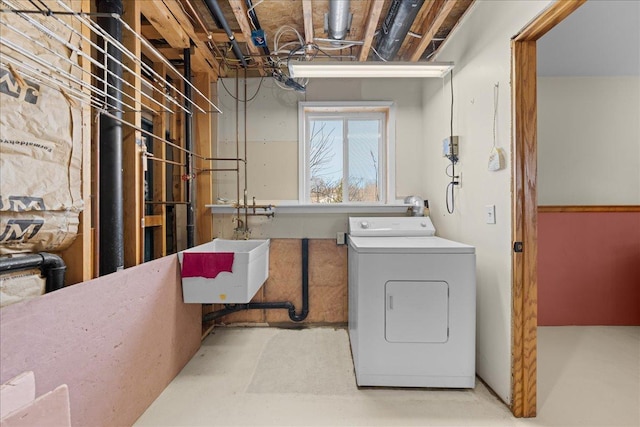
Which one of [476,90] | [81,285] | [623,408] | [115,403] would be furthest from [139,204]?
[623,408]

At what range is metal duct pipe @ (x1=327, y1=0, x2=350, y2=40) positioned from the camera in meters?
1.92

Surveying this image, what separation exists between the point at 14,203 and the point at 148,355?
1055 millimetres

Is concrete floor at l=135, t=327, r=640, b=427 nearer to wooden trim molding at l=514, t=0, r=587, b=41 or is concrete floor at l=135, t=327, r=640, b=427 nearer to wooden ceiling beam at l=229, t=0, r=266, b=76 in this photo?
wooden trim molding at l=514, t=0, r=587, b=41

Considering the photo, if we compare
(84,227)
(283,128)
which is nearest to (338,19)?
(283,128)

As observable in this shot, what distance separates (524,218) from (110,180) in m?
2.27

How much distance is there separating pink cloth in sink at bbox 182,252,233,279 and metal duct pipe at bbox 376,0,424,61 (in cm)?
207

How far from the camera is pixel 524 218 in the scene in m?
1.56

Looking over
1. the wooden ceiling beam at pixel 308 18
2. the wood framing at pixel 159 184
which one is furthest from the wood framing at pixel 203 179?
the wooden ceiling beam at pixel 308 18

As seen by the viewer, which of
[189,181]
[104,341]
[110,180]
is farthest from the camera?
[189,181]

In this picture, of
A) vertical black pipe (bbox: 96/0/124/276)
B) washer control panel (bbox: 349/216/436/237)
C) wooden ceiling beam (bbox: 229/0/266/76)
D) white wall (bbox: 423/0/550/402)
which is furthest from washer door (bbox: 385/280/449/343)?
wooden ceiling beam (bbox: 229/0/266/76)

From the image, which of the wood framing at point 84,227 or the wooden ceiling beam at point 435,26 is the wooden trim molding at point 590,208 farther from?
the wood framing at point 84,227

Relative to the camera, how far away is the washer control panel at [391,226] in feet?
8.50

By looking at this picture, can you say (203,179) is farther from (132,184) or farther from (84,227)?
(84,227)

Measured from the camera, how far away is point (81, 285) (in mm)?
1184
